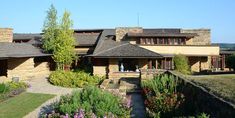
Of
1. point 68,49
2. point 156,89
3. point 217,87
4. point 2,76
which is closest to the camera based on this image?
point 217,87

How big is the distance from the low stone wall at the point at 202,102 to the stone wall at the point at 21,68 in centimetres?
1788

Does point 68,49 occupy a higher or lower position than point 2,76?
higher

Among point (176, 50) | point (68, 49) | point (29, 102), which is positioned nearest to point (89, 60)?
point (68, 49)

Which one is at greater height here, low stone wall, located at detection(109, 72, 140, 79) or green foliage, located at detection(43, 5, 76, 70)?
green foliage, located at detection(43, 5, 76, 70)

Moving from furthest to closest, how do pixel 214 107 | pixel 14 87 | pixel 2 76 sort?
pixel 2 76
pixel 14 87
pixel 214 107

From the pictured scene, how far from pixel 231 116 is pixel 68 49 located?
88.3 ft

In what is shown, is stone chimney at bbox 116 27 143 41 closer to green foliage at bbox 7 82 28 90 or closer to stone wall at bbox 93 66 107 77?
stone wall at bbox 93 66 107 77

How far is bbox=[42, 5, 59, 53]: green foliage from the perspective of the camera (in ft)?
116

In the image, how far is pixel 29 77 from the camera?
101ft

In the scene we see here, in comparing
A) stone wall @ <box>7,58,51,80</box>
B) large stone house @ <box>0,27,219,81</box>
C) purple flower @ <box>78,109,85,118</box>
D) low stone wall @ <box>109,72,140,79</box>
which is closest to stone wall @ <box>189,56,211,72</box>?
large stone house @ <box>0,27,219,81</box>

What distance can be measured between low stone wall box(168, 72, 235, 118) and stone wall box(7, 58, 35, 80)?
58.7 feet

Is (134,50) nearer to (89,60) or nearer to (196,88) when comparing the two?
(89,60)

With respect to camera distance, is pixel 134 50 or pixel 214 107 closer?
pixel 214 107

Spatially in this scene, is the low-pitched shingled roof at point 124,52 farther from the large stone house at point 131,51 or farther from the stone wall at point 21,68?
the stone wall at point 21,68
